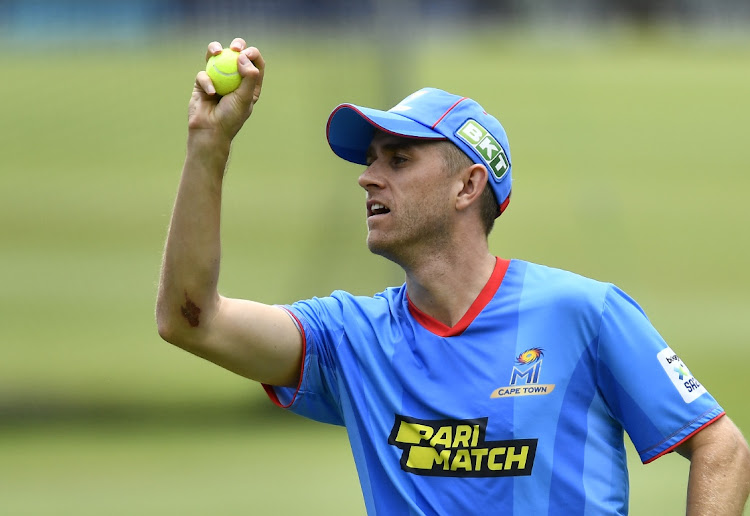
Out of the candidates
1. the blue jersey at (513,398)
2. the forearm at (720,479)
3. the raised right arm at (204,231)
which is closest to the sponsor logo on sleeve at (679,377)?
the blue jersey at (513,398)

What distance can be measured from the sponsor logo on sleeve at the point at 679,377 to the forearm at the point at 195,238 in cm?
126

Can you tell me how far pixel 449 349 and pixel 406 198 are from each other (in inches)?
19.1

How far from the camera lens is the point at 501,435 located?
333 cm

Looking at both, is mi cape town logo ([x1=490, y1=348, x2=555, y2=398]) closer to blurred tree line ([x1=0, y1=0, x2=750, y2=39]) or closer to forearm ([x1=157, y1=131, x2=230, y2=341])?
forearm ([x1=157, y1=131, x2=230, y2=341])

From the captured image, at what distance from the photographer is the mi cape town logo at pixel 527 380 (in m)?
3.35

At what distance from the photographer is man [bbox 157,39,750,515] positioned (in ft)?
10.5

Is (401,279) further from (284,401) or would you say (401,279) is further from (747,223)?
(747,223)

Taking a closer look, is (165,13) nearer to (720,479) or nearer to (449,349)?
(449,349)

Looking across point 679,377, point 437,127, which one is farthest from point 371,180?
point 679,377

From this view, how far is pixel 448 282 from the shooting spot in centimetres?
359

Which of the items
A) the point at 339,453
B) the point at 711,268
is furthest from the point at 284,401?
the point at 711,268

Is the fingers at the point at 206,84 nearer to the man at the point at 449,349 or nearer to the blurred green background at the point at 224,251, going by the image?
the man at the point at 449,349

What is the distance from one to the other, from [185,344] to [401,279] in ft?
18.1

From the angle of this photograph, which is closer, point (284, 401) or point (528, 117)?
point (284, 401)
